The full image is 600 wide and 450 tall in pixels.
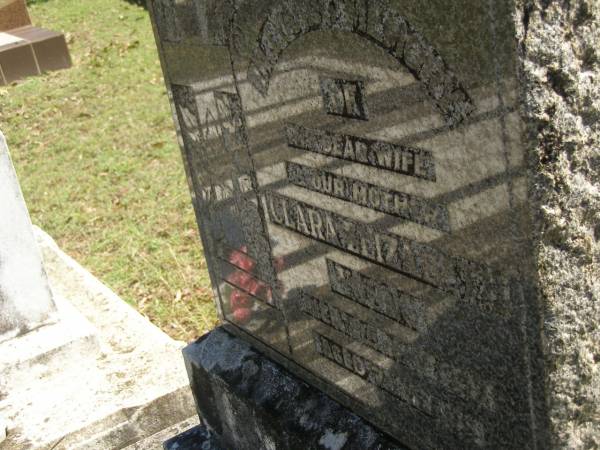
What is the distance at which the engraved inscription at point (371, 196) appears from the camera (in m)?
1.58

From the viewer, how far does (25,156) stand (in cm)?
745

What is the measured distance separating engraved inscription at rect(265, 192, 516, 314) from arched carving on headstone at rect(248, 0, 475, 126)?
30 cm

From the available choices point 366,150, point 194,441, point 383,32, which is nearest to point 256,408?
point 194,441

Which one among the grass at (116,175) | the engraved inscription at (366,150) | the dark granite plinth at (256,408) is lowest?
the grass at (116,175)

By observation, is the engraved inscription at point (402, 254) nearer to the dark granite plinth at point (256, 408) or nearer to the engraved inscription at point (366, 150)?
the engraved inscription at point (366, 150)

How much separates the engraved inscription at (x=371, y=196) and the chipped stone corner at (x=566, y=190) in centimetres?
23

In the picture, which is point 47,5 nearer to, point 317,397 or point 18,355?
point 18,355

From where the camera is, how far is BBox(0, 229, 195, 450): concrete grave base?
124 inches

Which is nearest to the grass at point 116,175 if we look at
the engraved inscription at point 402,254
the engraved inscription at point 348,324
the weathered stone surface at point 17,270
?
the weathered stone surface at point 17,270

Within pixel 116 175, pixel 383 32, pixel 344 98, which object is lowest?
pixel 116 175

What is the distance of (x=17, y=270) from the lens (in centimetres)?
354

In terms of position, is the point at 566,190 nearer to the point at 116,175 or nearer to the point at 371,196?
the point at 371,196

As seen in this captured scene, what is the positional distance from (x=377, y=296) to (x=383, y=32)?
623mm

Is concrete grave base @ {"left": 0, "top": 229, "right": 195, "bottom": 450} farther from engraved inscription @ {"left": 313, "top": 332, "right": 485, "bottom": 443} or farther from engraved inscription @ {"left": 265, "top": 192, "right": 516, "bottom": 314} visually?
engraved inscription @ {"left": 265, "top": 192, "right": 516, "bottom": 314}
